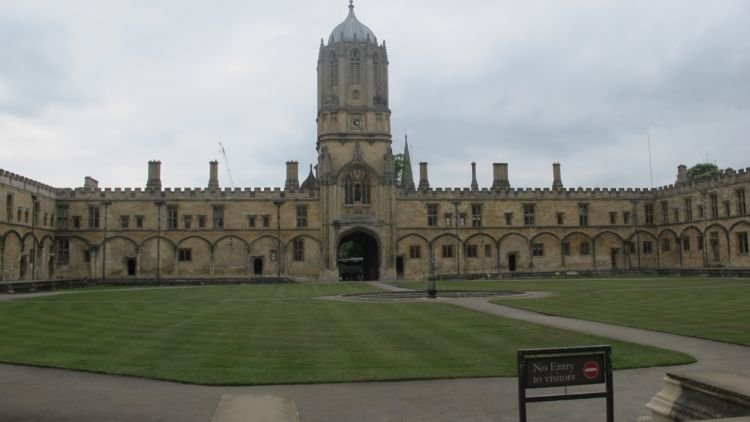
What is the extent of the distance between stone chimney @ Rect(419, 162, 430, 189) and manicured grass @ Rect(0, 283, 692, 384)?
128 ft

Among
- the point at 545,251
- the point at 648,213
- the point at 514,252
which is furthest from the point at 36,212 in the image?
the point at 648,213

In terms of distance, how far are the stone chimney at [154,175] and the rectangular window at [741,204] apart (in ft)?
158

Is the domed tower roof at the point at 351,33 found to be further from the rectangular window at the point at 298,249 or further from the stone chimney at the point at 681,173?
the stone chimney at the point at 681,173

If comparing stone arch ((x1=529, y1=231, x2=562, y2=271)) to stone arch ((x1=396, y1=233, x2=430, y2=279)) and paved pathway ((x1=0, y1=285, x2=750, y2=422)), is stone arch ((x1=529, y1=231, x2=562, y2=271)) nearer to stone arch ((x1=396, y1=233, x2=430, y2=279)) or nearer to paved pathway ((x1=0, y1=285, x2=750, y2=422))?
stone arch ((x1=396, y1=233, x2=430, y2=279))

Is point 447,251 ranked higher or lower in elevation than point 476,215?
lower

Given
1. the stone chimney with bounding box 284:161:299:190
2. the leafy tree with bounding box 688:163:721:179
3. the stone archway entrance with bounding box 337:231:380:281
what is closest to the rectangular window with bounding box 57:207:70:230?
the stone chimney with bounding box 284:161:299:190

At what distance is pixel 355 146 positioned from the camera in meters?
57.8

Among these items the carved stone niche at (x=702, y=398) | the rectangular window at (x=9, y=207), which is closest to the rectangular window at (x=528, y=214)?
the rectangular window at (x=9, y=207)

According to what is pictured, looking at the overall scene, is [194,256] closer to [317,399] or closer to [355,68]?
[355,68]

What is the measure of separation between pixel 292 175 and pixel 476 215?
685 inches

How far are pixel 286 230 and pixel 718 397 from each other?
5184 centimetres

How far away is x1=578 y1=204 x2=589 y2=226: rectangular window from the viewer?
61.1 m

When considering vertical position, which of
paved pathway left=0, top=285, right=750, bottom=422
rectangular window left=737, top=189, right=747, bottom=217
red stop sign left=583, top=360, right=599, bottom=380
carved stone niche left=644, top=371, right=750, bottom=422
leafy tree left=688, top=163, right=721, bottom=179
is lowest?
paved pathway left=0, top=285, right=750, bottom=422

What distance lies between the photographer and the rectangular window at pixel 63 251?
5516cm
